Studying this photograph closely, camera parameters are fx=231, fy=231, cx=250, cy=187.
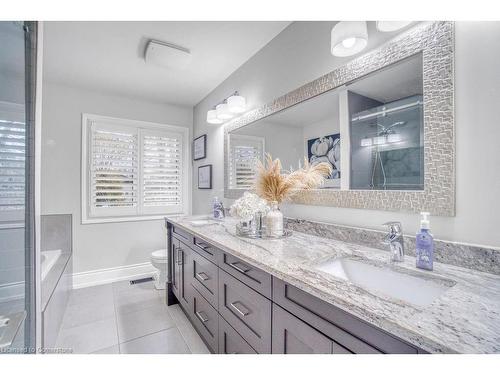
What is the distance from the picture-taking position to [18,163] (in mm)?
1011

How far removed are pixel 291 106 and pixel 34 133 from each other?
1.48m

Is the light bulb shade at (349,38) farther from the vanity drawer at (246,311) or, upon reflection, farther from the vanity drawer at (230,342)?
the vanity drawer at (230,342)

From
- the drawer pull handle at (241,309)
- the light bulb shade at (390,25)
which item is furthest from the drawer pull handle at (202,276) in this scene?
the light bulb shade at (390,25)

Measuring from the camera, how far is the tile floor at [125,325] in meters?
1.70

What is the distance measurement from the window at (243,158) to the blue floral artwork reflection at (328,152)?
0.59 m

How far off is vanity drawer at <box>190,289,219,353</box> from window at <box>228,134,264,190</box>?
3.32 ft

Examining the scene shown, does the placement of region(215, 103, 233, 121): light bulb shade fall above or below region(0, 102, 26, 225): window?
above

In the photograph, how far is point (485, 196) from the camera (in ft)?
2.85

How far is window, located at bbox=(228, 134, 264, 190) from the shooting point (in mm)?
2127

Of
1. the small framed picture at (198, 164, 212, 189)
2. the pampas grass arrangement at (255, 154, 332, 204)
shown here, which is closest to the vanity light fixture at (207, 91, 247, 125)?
the small framed picture at (198, 164, 212, 189)

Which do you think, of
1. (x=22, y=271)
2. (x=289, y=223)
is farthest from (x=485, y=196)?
(x=22, y=271)

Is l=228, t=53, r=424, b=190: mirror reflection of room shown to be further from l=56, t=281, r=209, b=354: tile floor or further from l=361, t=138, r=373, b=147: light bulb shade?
l=56, t=281, r=209, b=354: tile floor

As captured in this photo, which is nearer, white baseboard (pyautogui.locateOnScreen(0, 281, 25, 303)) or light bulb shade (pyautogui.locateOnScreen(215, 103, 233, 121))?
white baseboard (pyautogui.locateOnScreen(0, 281, 25, 303))
